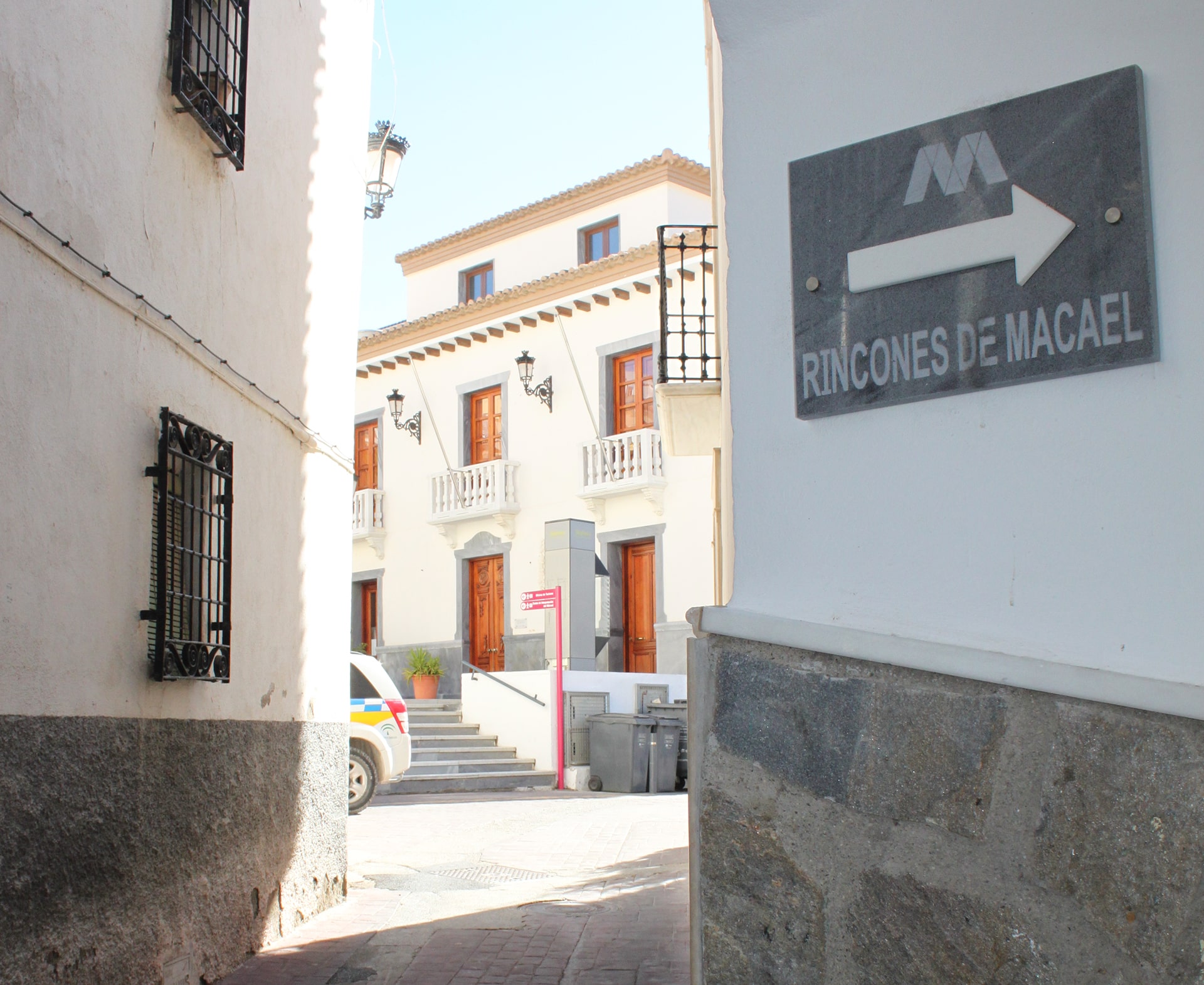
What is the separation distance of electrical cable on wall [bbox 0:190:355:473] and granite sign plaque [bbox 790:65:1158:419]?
2.49 meters

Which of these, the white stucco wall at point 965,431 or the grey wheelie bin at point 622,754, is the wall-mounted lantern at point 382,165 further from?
the white stucco wall at point 965,431

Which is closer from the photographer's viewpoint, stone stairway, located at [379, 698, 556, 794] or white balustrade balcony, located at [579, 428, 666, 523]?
stone stairway, located at [379, 698, 556, 794]

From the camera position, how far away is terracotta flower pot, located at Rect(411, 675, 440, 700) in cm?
2186

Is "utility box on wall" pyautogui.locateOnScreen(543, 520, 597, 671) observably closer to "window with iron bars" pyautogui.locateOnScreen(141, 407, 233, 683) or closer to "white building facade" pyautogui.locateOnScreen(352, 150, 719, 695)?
"white building facade" pyautogui.locateOnScreen(352, 150, 719, 695)

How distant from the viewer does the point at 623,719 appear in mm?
16016

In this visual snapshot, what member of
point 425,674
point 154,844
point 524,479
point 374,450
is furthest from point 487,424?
point 154,844

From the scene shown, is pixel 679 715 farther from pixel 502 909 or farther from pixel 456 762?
pixel 502 909

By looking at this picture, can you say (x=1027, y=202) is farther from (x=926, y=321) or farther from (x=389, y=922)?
(x=389, y=922)

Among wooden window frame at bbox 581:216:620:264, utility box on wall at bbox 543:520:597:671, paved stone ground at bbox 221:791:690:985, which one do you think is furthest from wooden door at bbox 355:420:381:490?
paved stone ground at bbox 221:791:690:985

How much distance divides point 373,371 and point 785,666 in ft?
73.6

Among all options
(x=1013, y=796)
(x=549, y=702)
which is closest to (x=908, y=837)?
(x=1013, y=796)

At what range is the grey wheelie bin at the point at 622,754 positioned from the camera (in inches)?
619

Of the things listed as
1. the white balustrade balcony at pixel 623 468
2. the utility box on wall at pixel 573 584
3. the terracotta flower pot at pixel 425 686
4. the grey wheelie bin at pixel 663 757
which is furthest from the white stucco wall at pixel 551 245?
the grey wheelie bin at pixel 663 757

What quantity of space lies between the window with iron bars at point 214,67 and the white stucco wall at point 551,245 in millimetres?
15686
